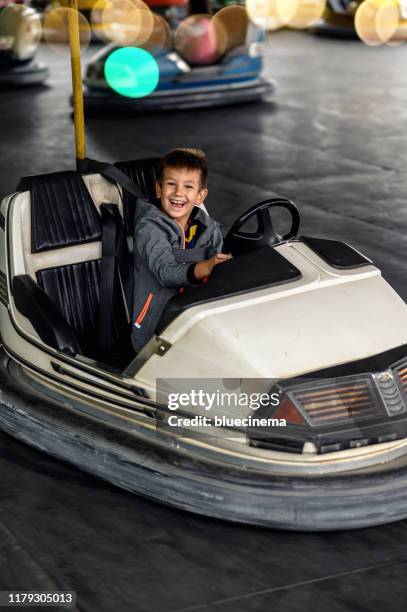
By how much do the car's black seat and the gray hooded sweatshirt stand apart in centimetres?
15

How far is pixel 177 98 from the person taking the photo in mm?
9289

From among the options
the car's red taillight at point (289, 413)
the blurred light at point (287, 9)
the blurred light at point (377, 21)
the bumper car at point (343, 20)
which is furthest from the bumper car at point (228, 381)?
the blurred light at point (287, 9)

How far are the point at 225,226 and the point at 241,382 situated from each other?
10.3ft

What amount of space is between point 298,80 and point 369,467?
29.6 ft

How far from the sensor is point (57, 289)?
3.24 m

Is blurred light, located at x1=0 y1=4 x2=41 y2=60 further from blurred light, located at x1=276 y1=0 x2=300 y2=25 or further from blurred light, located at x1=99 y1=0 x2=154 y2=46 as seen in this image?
blurred light, located at x1=276 y1=0 x2=300 y2=25

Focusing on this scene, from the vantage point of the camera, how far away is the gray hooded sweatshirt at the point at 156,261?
2.99m

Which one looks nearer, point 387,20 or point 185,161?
point 185,161

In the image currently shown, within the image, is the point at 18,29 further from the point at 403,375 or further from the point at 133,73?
the point at 403,375

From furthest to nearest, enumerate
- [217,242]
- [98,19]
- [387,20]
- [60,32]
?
[98,19] → [60,32] → [387,20] → [217,242]

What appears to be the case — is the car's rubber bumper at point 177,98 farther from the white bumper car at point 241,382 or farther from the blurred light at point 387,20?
the blurred light at point 387,20
